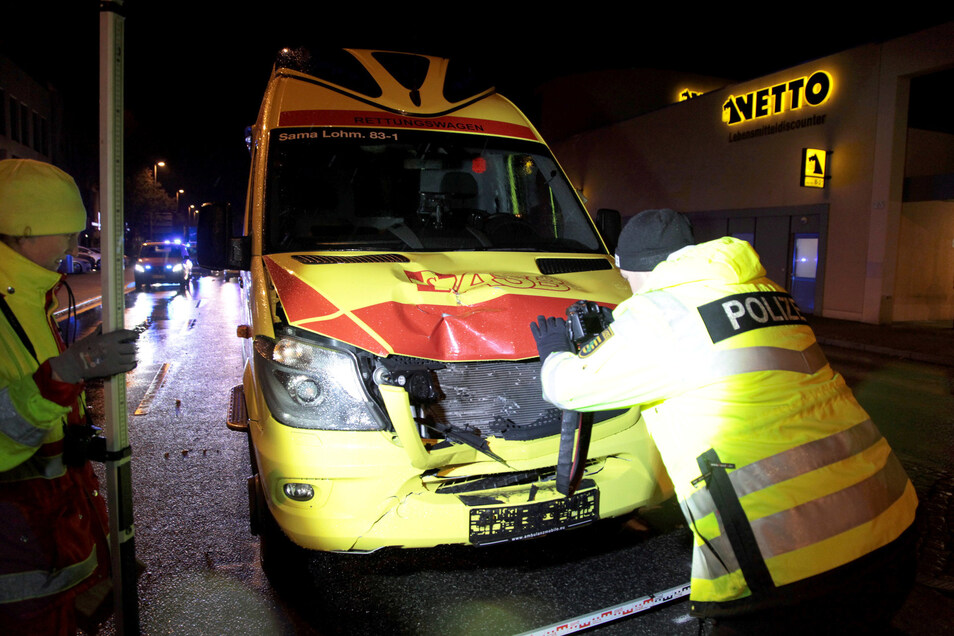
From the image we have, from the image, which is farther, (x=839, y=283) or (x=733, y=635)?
(x=839, y=283)

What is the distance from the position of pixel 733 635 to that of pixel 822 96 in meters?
17.7

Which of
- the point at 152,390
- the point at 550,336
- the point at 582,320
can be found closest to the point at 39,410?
the point at 550,336

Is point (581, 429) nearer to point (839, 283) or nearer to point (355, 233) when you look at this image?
point (355, 233)

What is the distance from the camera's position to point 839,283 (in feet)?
52.4

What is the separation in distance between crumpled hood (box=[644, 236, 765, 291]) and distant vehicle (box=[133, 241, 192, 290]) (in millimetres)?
22181

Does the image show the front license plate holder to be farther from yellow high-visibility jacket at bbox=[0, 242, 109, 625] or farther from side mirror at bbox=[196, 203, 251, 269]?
side mirror at bbox=[196, 203, 251, 269]

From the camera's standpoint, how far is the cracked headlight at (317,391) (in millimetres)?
2695

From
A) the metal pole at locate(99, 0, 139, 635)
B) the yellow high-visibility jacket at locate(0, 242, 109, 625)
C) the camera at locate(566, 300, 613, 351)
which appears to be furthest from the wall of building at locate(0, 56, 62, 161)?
the camera at locate(566, 300, 613, 351)

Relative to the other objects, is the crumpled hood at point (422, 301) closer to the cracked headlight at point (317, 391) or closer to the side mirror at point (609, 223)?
the cracked headlight at point (317, 391)

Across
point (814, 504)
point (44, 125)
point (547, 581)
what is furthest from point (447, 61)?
point (44, 125)

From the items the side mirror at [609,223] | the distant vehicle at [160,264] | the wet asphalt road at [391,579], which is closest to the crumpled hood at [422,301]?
the wet asphalt road at [391,579]

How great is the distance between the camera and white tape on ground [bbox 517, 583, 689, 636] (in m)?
2.60

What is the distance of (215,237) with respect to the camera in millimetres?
3848

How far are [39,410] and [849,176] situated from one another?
17.8m
